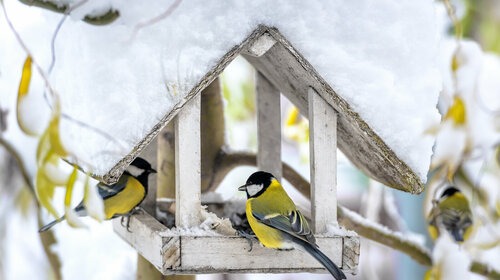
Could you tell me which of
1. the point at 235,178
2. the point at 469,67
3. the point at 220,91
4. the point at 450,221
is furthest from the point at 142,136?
the point at 235,178

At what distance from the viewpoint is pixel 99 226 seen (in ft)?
9.62

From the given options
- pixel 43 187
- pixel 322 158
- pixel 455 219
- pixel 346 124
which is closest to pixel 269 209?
pixel 322 158

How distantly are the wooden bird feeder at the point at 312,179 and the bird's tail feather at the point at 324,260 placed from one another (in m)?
0.05

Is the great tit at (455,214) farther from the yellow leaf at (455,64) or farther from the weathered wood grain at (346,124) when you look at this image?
the yellow leaf at (455,64)

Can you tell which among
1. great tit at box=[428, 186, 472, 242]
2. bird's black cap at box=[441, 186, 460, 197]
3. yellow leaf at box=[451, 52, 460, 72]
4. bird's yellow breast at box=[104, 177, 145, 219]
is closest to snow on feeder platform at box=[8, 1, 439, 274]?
yellow leaf at box=[451, 52, 460, 72]

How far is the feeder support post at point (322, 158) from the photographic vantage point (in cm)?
168

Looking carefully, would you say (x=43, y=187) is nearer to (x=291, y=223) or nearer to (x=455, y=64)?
(x=291, y=223)

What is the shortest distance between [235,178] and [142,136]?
90.7 inches

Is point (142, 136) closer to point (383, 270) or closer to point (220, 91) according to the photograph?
point (220, 91)

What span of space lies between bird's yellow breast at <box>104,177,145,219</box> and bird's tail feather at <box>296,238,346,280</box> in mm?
629

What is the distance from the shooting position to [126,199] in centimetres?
197

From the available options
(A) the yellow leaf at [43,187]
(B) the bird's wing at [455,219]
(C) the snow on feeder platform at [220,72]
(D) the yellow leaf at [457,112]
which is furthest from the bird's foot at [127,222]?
(B) the bird's wing at [455,219]

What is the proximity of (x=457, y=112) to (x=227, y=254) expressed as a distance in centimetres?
63

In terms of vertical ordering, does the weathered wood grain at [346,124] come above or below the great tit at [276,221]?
above
